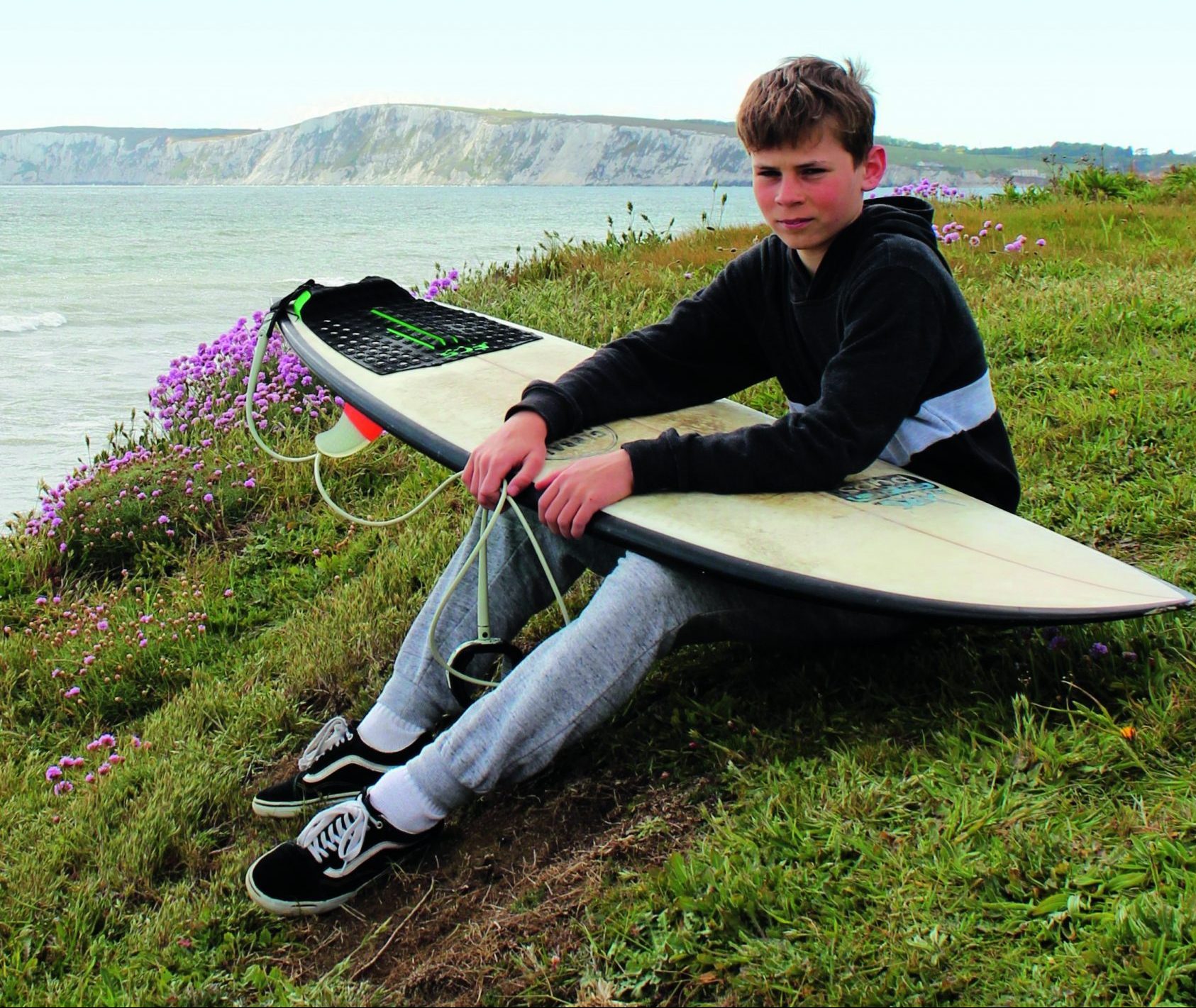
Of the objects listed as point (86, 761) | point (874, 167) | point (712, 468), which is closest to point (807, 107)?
point (874, 167)

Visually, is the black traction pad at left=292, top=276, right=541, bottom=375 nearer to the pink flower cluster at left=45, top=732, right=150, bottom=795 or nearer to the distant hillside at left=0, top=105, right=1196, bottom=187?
the pink flower cluster at left=45, top=732, right=150, bottom=795

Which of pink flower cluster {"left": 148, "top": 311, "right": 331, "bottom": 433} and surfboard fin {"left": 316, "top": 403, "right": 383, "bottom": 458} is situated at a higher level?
surfboard fin {"left": 316, "top": 403, "right": 383, "bottom": 458}

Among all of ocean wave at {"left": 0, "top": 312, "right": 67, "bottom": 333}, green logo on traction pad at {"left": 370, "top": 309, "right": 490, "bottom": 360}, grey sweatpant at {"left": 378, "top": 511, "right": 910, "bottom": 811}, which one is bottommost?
ocean wave at {"left": 0, "top": 312, "right": 67, "bottom": 333}

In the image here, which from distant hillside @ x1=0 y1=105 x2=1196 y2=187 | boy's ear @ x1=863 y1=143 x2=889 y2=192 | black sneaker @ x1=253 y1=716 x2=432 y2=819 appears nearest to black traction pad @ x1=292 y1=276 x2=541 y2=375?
black sneaker @ x1=253 y1=716 x2=432 y2=819

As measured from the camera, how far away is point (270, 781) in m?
2.60

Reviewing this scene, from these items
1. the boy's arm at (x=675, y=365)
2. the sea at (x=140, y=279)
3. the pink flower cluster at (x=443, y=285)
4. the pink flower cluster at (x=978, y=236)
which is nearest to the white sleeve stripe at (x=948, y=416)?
the boy's arm at (x=675, y=365)

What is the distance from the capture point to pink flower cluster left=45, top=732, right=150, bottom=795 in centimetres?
263

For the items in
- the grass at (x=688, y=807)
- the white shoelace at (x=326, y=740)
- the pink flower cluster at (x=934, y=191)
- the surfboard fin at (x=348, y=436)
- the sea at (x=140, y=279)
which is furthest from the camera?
the pink flower cluster at (x=934, y=191)

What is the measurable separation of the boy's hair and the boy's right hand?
0.76m

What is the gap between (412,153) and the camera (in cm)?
13212

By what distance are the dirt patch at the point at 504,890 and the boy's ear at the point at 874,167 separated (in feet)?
4.26

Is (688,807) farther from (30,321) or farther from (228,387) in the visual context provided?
(30,321)

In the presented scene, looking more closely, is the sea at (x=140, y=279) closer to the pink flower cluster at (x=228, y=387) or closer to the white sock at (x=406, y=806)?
the pink flower cluster at (x=228, y=387)

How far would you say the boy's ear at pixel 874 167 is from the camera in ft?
7.55
